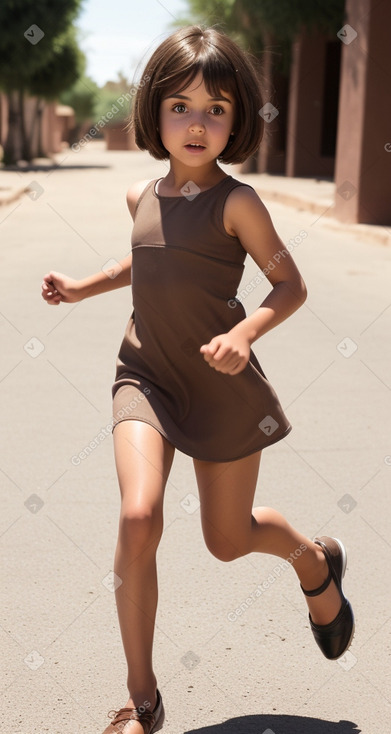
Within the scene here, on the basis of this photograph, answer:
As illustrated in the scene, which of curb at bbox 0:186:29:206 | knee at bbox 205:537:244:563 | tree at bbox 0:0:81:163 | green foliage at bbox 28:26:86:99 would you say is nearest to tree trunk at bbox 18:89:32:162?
tree at bbox 0:0:81:163

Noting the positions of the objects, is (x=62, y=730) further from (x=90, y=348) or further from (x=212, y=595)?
(x=90, y=348)

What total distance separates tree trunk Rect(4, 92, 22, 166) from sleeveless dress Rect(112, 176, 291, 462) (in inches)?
1526

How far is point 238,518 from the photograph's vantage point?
290cm

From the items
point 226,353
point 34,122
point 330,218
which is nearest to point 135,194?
point 226,353

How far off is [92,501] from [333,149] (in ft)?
82.0

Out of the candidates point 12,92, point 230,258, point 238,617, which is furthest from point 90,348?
point 12,92

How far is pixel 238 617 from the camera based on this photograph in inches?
141

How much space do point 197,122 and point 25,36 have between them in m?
34.7

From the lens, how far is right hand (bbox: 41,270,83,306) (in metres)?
3.19

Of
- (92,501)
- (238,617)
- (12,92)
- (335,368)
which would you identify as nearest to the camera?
(238,617)

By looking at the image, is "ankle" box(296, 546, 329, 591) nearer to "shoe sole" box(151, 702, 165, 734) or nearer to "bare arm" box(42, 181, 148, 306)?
"shoe sole" box(151, 702, 165, 734)

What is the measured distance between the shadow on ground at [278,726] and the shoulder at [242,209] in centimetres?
127

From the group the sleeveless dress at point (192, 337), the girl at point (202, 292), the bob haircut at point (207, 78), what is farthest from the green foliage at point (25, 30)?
the sleeveless dress at point (192, 337)

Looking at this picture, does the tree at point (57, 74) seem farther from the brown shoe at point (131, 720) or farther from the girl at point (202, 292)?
the brown shoe at point (131, 720)
